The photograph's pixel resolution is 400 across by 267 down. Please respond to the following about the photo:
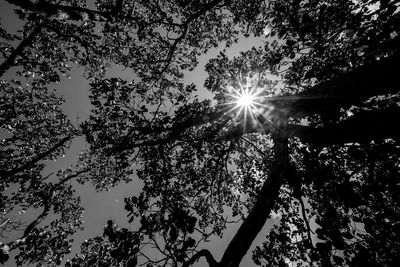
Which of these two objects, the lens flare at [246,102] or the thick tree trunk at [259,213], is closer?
the thick tree trunk at [259,213]

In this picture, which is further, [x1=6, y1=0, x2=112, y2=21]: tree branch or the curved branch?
[x1=6, y1=0, x2=112, y2=21]: tree branch

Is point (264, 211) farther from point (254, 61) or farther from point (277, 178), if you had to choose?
point (254, 61)

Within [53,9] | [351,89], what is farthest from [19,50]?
[351,89]

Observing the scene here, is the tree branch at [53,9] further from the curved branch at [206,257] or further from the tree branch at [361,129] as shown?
the tree branch at [361,129]

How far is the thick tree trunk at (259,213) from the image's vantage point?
102 inches

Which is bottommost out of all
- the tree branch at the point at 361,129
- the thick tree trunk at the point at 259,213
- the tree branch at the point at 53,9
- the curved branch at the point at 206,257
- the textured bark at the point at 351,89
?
the curved branch at the point at 206,257

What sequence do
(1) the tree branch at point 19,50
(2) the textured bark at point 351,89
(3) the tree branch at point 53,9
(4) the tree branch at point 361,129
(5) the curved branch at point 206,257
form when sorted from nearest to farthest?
(5) the curved branch at point 206,257, (4) the tree branch at point 361,129, (2) the textured bark at point 351,89, (3) the tree branch at point 53,9, (1) the tree branch at point 19,50

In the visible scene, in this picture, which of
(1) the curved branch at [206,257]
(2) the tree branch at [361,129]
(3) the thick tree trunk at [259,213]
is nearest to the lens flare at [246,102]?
(3) the thick tree trunk at [259,213]

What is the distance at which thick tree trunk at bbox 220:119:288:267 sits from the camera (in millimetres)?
2584

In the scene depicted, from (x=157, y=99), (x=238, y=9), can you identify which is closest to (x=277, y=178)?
(x=157, y=99)

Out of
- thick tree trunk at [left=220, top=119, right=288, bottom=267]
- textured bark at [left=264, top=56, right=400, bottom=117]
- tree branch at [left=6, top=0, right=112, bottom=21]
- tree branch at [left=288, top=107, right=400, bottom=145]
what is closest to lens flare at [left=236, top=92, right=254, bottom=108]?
textured bark at [left=264, top=56, right=400, bottom=117]

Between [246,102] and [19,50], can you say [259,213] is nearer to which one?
[246,102]

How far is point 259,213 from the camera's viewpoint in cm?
324

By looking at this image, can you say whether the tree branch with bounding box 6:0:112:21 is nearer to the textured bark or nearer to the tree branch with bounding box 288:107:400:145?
the textured bark
